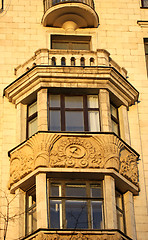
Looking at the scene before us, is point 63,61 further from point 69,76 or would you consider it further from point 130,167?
point 130,167

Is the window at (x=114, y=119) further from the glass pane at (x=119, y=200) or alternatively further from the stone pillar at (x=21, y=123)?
the stone pillar at (x=21, y=123)

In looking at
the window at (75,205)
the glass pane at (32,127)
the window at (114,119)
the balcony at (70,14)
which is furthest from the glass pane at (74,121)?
the balcony at (70,14)

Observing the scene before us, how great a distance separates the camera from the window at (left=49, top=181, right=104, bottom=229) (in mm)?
23297

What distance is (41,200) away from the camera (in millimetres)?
23453

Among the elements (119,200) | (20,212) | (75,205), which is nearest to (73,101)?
(119,200)

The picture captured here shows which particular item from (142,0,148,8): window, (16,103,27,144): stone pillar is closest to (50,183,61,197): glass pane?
(16,103,27,144): stone pillar

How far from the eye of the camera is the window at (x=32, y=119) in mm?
26081

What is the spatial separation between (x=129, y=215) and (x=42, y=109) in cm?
485

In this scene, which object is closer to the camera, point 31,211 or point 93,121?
point 31,211

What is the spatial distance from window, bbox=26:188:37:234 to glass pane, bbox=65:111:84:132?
2.70 metres

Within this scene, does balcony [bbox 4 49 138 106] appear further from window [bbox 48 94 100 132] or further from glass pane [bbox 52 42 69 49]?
glass pane [bbox 52 42 69 49]

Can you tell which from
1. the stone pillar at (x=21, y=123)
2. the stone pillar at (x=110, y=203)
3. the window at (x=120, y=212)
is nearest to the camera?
the stone pillar at (x=110, y=203)

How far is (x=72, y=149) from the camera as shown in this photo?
80.8 feet

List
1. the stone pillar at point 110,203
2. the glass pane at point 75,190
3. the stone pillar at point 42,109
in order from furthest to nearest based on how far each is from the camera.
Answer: the stone pillar at point 42,109
the glass pane at point 75,190
the stone pillar at point 110,203
